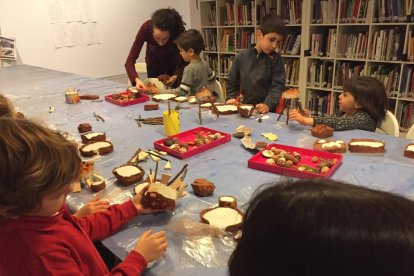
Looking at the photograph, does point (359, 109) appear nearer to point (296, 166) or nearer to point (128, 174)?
point (296, 166)

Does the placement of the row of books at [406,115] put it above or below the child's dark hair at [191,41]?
below

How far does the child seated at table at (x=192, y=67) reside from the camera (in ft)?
9.00

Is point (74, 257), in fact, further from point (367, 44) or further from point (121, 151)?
point (367, 44)

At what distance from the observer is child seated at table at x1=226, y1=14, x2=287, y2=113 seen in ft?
8.09

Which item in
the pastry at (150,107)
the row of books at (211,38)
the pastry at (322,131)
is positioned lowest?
the pastry at (322,131)

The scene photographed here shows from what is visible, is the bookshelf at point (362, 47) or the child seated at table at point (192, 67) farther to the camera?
the bookshelf at point (362, 47)

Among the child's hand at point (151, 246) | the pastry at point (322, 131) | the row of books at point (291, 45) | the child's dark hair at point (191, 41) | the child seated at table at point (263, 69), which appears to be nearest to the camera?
the child's hand at point (151, 246)

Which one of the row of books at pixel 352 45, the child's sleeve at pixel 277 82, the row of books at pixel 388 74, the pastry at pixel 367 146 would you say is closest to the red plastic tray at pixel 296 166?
the pastry at pixel 367 146

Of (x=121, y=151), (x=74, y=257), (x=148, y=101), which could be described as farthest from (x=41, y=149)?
(x=148, y=101)

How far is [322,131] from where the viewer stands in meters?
1.73

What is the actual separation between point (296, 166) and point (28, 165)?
101cm

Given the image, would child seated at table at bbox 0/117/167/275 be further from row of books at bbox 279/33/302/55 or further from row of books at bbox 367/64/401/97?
row of books at bbox 279/33/302/55

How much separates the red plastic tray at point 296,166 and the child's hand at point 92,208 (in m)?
0.61

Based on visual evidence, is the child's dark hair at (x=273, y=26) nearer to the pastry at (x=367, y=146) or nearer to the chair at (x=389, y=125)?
the chair at (x=389, y=125)
